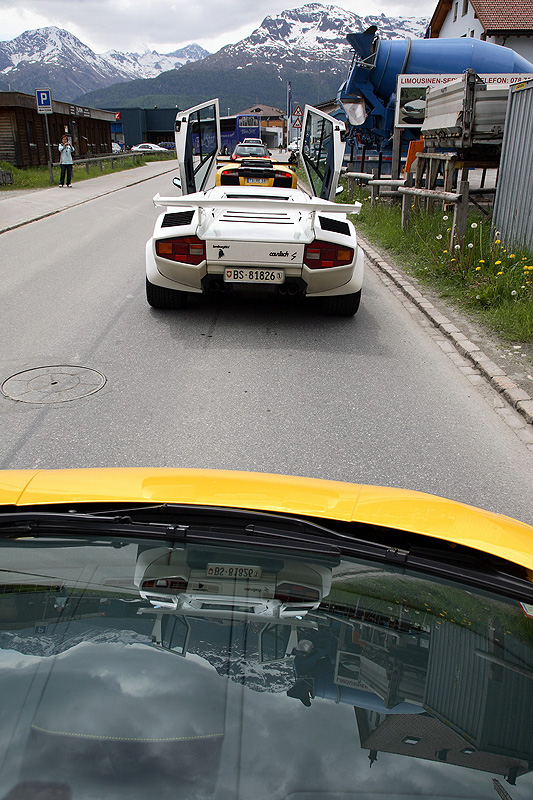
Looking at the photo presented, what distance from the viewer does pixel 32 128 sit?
1428 inches

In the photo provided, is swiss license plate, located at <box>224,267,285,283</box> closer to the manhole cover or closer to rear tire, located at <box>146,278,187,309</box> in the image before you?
rear tire, located at <box>146,278,187,309</box>

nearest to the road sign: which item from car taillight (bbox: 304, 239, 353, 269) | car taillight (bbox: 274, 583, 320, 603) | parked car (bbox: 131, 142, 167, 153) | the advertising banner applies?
the advertising banner

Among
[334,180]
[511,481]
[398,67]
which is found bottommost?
[511,481]

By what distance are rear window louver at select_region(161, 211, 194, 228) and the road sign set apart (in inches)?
792

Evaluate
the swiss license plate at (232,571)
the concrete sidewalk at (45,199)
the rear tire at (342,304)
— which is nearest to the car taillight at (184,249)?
the rear tire at (342,304)

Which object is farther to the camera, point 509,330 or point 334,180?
point 334,180

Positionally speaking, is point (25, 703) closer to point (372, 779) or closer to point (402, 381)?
point (372, 779)

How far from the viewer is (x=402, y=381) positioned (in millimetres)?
5582

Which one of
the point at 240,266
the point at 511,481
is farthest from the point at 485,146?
the point at 511,481

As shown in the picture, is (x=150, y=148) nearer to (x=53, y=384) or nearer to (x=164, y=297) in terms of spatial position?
(x=164, y=297)

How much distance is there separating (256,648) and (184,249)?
18.6 ft

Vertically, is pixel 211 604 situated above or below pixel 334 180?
below

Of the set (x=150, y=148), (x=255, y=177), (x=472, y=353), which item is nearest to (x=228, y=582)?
(x=472, y=353)

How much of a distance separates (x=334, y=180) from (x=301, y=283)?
3602 mm
